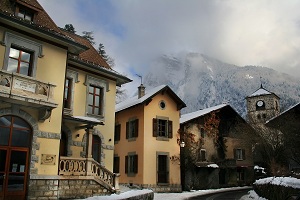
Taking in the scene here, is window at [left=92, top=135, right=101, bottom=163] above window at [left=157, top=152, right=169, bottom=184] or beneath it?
above

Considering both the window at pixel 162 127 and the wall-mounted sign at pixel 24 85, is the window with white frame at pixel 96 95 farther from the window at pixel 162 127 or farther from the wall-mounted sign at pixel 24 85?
the window at pixel 162 127

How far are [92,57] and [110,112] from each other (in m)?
3.71

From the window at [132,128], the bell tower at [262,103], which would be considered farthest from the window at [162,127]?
the bell tower at [262,103]

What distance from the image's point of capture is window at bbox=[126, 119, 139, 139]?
26.4 meters

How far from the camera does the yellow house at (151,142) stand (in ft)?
82.3

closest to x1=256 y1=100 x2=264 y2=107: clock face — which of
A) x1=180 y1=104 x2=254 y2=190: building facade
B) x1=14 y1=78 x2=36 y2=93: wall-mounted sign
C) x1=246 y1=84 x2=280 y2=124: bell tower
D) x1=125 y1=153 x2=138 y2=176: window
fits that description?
x1=246 y1=84 x2=280 y2=124: bell tower

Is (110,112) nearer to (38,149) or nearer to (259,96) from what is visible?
(38,149)

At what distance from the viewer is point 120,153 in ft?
91.9

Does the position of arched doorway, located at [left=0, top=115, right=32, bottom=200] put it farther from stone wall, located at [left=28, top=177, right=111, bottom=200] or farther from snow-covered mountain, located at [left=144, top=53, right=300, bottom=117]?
snow-covered mountain, located at [left=144, top=53, right=300, bottom=117]

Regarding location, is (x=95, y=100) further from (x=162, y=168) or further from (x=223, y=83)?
(x=223, y=83)

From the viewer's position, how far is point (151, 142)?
1008 inches

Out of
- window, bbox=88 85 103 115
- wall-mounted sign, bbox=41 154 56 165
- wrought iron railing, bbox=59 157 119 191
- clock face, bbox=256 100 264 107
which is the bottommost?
wrought iron railing, bbox=59 157 119 191

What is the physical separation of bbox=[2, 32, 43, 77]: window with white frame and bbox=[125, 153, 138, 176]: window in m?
13.8

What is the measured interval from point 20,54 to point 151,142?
558 inches
